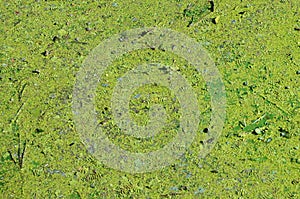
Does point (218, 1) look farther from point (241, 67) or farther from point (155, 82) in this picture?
point (155, 82)

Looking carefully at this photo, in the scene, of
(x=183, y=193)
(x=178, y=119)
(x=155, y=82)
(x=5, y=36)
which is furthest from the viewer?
A: (x=5, y=36)

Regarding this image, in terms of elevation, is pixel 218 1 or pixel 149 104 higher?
pixel 218 1

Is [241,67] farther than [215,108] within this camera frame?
Yes

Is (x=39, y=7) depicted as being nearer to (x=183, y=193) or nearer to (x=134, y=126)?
(x=134, y=126)

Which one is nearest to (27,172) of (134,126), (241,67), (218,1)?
(134,126)

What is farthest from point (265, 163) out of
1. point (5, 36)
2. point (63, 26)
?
point (5, 36)

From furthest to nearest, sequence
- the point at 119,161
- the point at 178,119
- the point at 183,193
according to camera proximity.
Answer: the point at 178,119 → the point at 119,161 → the point at 183,193
